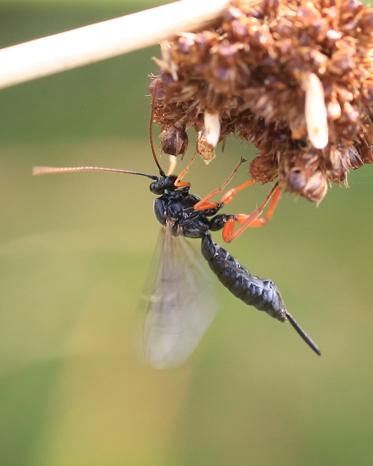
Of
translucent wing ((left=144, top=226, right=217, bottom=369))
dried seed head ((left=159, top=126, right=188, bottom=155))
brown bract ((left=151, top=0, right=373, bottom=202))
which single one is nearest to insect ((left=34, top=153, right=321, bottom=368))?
translucent wing ((left=144, top=226, right=217, bottom=369))

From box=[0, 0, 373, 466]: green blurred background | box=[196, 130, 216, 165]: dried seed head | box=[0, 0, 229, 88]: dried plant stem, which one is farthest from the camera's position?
box=[0, 0, 373, 466]: green blurred background

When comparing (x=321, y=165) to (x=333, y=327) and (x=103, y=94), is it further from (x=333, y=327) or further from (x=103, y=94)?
(x=103, y=94)

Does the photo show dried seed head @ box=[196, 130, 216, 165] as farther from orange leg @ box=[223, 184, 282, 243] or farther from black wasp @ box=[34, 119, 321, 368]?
black wasp @ box=[34, 119, 321, 368]

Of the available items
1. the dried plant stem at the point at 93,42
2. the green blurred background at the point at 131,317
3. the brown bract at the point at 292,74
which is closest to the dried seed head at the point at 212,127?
the brown bract at the point at 292,74

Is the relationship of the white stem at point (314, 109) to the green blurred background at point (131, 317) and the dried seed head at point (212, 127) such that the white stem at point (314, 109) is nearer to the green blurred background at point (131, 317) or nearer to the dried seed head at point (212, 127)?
the dried seed head at point (212, 127)

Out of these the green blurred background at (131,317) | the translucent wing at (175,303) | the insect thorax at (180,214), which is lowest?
the green blurred background at (131,317)

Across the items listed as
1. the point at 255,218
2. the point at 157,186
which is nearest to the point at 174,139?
the point at 255,218

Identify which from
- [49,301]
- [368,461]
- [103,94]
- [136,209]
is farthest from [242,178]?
[368,461]

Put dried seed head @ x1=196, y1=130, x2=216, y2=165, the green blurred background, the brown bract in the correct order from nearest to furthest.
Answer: the brown bract, dried seed head @ x1=196, y1=130, x2=216, y2=165, the green blurred background
